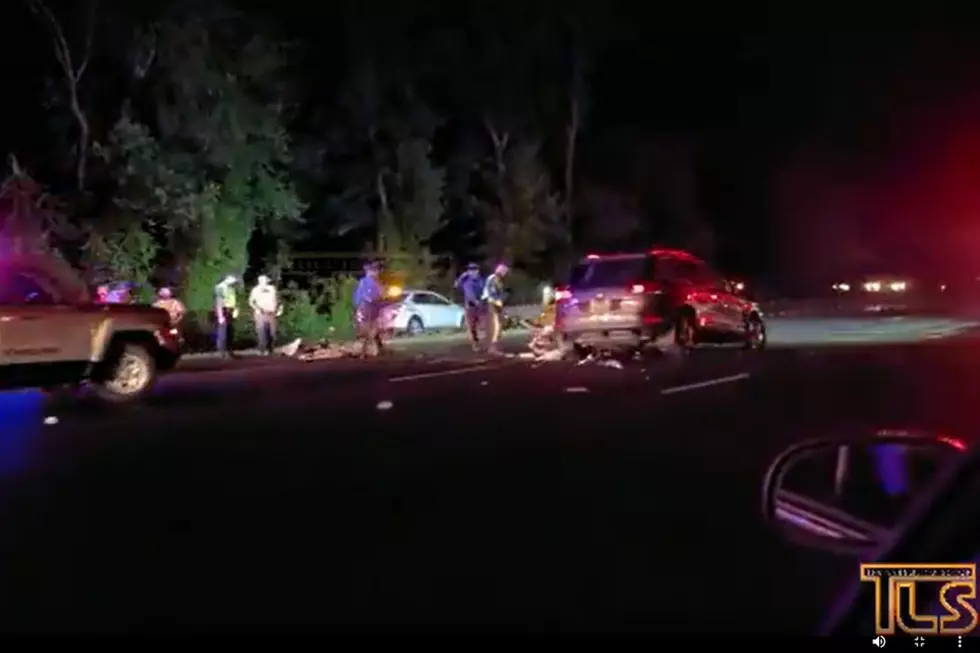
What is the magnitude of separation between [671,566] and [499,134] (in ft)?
133

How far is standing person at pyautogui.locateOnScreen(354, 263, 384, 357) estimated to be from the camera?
2416 cm

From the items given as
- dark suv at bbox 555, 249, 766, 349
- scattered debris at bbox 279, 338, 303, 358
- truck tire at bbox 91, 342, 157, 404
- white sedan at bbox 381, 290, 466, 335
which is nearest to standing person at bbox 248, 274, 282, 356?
scattered debris at bbox 279, 338, 303, 358

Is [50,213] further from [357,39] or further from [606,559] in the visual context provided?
[606,559]

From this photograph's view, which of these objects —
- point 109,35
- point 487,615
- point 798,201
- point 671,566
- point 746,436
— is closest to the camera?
point 487,615

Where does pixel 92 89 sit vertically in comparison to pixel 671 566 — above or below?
above

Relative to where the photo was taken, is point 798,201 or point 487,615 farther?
point 798,201

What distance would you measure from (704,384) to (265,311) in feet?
33.1

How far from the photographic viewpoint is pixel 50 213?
2781cm

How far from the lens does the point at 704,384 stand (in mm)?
17938

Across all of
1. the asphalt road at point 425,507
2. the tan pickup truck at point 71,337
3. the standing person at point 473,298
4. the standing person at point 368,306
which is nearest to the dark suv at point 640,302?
the asphalt road at point 425,507

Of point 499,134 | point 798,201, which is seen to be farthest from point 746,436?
point 798,201

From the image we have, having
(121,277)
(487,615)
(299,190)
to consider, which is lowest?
(487,615)

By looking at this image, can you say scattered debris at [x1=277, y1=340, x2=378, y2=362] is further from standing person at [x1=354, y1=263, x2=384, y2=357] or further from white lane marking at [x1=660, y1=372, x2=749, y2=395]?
white lane marking at [x1=660, y1=372, x2=749, y2=395]

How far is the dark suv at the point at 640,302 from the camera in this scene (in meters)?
21.1
